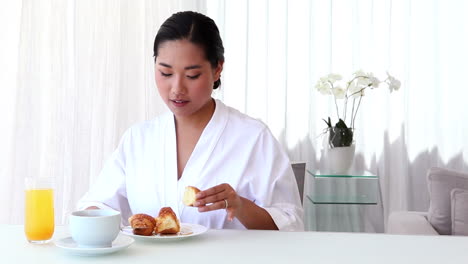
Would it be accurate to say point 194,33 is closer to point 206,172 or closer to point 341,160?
point 206,172

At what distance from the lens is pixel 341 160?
3.25 m

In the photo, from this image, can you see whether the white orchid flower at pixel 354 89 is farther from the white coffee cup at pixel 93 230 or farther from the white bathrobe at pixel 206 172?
the white coffee cup at pixel 93 230

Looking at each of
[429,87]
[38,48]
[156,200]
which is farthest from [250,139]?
[429,87]

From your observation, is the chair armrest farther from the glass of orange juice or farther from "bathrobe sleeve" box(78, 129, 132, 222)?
the glass of orange juice

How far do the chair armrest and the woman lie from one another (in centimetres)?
84

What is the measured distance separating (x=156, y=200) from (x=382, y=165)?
2.58 meters

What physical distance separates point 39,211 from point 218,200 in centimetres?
41

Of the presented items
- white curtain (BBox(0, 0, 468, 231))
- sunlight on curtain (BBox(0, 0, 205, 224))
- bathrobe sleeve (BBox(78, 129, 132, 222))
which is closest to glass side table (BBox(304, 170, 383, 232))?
white curtain (BBox(0, 0, 468, 231))

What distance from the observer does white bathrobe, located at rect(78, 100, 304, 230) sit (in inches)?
68.6

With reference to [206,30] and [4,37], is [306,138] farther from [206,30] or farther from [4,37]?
[206,30]

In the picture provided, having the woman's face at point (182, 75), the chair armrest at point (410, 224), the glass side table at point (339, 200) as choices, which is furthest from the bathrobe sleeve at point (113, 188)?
the glass side table at point (339, 200)

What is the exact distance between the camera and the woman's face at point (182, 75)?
169 cm

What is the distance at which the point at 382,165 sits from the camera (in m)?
4.03

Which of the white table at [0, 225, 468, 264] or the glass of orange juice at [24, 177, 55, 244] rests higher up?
the glass of orange juice at [24, 177, 55, 244]
